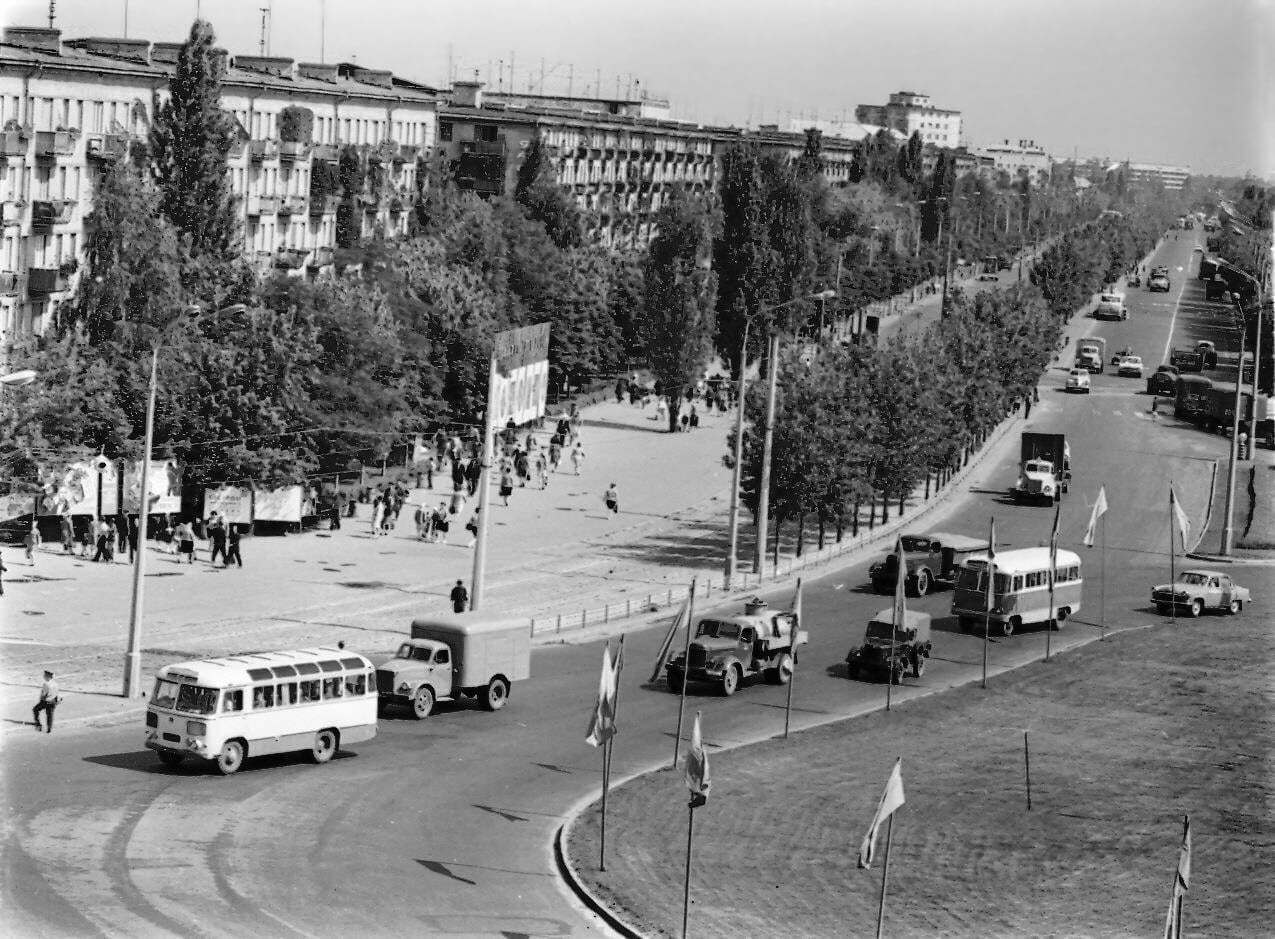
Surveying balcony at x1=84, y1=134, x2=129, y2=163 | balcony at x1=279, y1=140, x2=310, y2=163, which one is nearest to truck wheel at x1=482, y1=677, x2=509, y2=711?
balcony at x1=84, y1=134, x2=129, y2=163

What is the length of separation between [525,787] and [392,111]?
340ft

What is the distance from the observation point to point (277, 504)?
74.6m

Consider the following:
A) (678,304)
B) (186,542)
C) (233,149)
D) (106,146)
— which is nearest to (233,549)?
(186,542)

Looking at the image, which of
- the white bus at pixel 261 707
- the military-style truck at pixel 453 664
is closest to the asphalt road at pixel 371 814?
the white bus at pixel 261 707

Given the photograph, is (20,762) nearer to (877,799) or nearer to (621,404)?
(877,799)

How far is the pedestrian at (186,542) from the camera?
67625 mm

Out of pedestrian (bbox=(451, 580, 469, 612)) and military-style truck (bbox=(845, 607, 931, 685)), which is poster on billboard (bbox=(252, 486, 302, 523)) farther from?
military-style truck (bbox=(845, 607, 931, 685))

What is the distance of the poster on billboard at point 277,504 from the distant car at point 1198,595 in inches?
1157

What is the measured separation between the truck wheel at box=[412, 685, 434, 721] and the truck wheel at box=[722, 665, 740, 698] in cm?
812

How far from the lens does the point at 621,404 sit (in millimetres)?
126062

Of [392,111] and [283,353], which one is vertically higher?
[392,111]

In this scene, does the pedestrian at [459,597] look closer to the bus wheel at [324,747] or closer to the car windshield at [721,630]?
the car windshield at [721,630]

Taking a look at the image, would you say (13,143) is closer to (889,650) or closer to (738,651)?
(738,651)

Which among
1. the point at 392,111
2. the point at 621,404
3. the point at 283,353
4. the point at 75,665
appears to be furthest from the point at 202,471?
the point at 392,111
